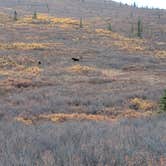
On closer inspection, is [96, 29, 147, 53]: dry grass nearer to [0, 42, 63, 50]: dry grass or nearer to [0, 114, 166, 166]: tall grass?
[0, 42, 63, 50]: dry grass

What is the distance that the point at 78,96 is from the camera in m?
22.3

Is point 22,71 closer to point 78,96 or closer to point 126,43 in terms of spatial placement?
point 78,96

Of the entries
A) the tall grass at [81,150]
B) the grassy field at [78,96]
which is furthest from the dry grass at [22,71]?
the tall grass at [81,150]

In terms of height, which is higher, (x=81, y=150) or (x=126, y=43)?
(x=81, y=150)

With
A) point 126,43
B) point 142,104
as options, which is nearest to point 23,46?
point 126,43

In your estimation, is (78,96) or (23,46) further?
(23,46)

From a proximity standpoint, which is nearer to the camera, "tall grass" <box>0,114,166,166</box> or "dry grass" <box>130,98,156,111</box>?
"tall grass" <box>0,114,166,166</box>

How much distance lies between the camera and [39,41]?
212ft

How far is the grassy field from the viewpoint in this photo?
6.12m

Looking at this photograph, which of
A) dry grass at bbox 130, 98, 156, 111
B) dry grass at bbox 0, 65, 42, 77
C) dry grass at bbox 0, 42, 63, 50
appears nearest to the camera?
dry grass at bbox 130, 98, 156, 111

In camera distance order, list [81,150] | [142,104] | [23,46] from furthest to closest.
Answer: [23,46] → [142,104] → [81,150]

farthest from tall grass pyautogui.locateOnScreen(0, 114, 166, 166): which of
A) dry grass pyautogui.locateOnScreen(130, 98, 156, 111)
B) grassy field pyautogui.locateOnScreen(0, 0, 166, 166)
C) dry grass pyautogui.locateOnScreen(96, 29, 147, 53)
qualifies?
dry grass pyautogui.locateOnScreen(96, 29, 147, 53)

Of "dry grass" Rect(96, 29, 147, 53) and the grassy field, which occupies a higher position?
the grassy field

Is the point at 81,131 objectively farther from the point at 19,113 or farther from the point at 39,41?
the point at 39,41
